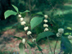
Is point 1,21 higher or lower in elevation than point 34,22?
lower

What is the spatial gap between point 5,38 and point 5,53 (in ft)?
2.11

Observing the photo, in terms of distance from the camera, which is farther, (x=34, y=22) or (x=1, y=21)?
(x=1, y=21)

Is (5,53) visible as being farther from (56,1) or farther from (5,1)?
(56,1)

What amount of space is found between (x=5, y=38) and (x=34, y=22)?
8.00 feet

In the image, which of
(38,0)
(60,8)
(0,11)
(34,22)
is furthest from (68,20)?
(34,22)

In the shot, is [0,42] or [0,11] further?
[0,11]

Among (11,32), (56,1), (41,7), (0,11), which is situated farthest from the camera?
(56,1)

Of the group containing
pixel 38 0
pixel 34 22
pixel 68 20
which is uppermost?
pixel 34 22

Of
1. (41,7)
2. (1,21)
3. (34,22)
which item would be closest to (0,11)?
(1,21)

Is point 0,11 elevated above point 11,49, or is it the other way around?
point 0,11

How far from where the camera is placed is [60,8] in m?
5.24

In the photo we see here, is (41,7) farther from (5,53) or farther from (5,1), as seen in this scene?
(5,53)

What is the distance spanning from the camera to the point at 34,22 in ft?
2.19

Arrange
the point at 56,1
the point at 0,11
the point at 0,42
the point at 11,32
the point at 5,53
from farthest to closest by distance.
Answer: the point at 56,1
the point at 0,11
the point at 11,32
the point at 0,42
the point at 5,53
